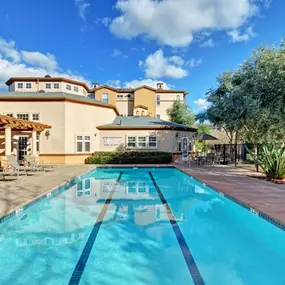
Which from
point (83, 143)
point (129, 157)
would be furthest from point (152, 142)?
point (83, 143)

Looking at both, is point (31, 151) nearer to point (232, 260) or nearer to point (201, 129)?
point (232, 260)

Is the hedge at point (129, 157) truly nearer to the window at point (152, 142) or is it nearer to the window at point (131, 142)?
the window at point (152, 142)

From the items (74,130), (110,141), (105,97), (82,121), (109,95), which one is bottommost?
(110,141)

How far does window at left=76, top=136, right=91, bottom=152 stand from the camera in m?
22.1

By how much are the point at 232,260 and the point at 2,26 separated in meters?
27.4

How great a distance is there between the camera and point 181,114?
42688mm

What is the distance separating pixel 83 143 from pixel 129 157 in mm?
4368

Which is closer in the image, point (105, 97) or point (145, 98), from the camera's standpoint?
point (105, 97)

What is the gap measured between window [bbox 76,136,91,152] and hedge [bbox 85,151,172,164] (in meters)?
1.03

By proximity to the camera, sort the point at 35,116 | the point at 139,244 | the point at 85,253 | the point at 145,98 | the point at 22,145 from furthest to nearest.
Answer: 1. the point at 145,98
2. the point at 35,116
3. the point at 22,145
4. the point at 139,244
5. the point at 85,253

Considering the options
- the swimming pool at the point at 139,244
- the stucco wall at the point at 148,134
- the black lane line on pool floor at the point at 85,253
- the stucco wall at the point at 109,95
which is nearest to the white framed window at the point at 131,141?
the stucco wall at the point at 148,134

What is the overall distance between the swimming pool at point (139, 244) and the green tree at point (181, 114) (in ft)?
110

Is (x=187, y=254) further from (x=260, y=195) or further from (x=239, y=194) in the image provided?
(x=260, y=195)

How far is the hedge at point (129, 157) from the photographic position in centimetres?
2198
